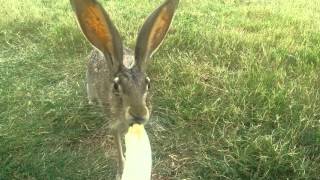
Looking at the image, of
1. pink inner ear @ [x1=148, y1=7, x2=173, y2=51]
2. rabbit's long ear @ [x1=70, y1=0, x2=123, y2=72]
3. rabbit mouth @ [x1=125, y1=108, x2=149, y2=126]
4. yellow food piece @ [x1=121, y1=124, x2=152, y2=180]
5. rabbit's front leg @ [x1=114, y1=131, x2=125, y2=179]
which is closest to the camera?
rabbit mouth @ [x1=125, y1=108, x2=149, y2=126]

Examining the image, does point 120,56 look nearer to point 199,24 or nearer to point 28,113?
point 28,113

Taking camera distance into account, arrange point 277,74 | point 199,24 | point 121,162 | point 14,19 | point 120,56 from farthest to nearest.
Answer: point 14,19 < point 199,24 < point 277,74 < point 121,162 < point 120,56

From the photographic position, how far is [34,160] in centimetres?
474

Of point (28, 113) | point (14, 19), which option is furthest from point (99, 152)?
point (14, 19)

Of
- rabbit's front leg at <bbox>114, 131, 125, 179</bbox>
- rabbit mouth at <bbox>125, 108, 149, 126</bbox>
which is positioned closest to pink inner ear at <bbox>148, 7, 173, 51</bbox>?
rabbit mouth at <bbox>125, 108, 149, 126</bbox>

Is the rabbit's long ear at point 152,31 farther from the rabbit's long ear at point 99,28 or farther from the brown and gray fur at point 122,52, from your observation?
the rabbit's long ear at point 99,28

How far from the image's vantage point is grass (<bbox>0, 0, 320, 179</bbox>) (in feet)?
15.2

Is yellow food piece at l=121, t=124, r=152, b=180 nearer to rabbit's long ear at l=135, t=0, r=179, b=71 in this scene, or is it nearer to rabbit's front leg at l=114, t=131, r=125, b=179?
rabbit's long ear at l=135, t=0, r=179, b=71

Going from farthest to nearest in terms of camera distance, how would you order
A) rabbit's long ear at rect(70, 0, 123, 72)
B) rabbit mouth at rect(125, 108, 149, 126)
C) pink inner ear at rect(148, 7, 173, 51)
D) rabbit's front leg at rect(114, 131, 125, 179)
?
rabbit's front leg at rect(114, 131, 125, 179) < pink inner ear at rect(148, 7, 173, 51) < rabbit's long ear at rect(70, 0, 123, 72) < rabbit mouth at rect(125, 108, 149, 126)

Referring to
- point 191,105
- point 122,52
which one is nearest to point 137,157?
point 122,52

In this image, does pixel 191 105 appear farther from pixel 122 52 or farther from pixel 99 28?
pixel 99 28

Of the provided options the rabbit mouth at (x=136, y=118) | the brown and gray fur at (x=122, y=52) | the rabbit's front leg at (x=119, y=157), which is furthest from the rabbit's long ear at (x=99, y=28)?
the rabbit's front leg at (x=119, y=157)

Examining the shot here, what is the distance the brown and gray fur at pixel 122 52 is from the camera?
3.68m

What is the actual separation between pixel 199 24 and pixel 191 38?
597 mm
